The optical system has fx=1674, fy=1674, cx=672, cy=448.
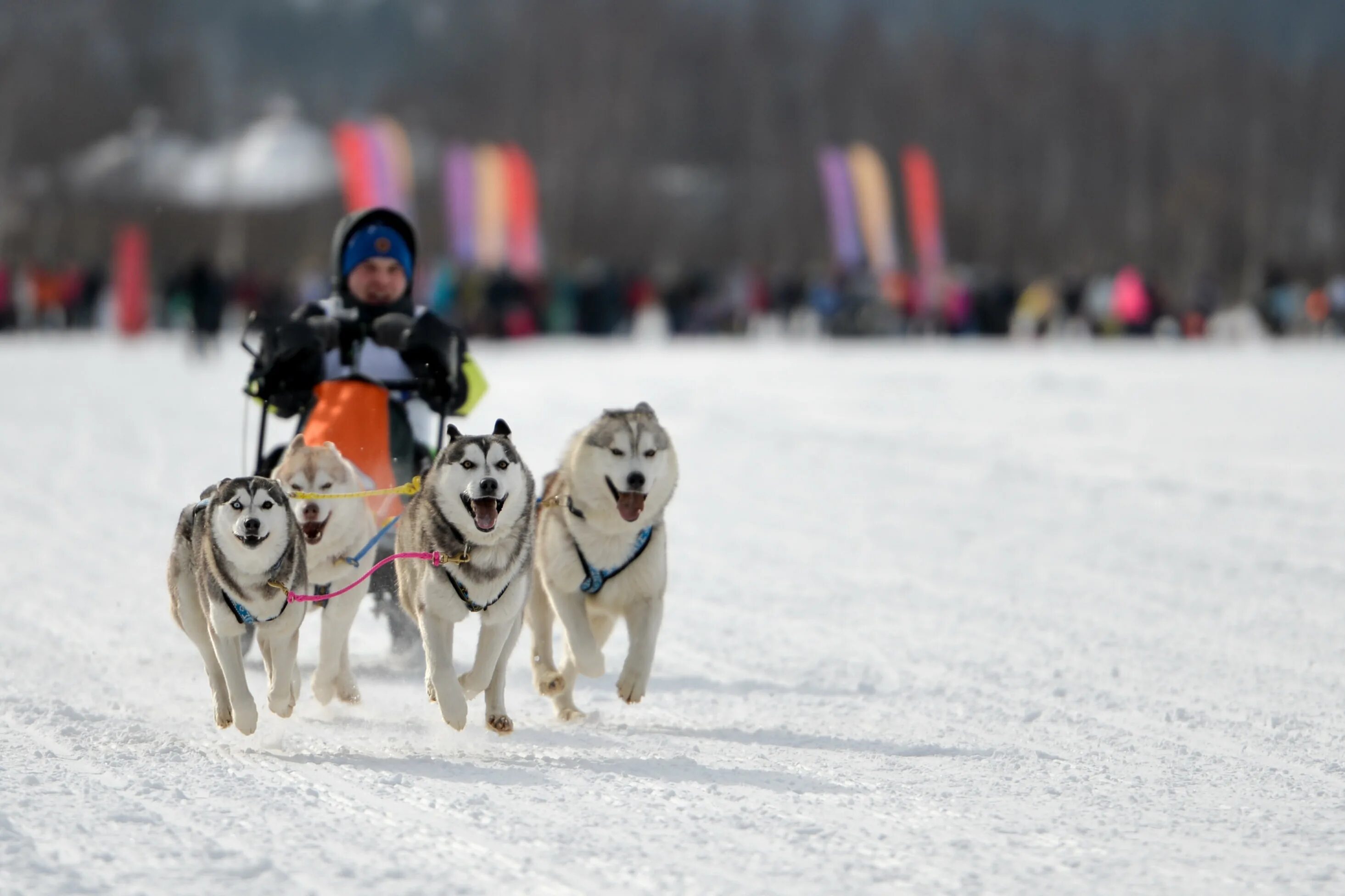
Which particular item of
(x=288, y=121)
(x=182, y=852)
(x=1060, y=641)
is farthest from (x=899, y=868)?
(x=288, y=121)

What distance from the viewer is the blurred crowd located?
88.4 ft

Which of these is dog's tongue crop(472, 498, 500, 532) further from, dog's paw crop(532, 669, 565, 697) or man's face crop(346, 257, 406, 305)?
man's face crop(346, 257, 406, 305)

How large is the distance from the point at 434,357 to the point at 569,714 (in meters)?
1.35

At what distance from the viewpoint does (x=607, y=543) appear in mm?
4969

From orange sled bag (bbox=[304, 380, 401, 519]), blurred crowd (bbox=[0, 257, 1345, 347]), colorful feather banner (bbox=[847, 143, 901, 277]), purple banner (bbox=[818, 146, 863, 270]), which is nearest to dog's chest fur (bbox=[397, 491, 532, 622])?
orange sled bag (bbox=[304, 380, 401, 519])

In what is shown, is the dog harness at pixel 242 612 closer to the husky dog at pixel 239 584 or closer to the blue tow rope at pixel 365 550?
the husky dog at pixel 239 584

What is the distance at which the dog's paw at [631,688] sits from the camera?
499 centimetres

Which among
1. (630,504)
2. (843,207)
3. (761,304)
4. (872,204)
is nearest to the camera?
(630,504)

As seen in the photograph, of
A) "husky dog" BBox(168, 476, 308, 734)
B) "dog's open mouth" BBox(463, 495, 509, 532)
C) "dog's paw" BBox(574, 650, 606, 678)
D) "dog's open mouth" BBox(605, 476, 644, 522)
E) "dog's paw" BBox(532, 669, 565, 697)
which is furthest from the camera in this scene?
"dog's paw" BBox(532, 669, 565, 697)

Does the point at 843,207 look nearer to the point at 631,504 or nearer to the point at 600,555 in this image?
the point at 600,555

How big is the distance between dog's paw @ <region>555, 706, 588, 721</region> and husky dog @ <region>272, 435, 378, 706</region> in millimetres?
686

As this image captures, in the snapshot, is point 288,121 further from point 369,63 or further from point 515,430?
point 515,430

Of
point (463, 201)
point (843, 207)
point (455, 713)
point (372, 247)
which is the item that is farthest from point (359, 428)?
point (843, 207)

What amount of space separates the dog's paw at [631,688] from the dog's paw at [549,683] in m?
0.19
